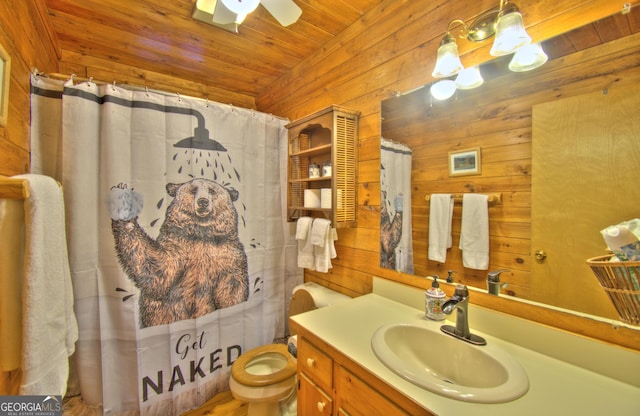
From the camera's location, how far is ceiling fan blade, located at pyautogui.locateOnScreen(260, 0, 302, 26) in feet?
3.86

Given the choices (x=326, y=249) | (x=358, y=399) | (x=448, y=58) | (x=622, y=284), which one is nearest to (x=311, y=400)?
(x=358, y=399)

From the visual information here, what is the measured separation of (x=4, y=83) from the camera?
3.22 feet

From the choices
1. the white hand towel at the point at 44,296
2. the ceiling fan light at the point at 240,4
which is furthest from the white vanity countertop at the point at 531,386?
the ceiling fan light at the point at 240,4

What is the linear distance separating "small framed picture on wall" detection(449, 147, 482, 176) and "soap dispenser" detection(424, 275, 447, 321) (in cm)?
48

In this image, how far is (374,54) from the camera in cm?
154

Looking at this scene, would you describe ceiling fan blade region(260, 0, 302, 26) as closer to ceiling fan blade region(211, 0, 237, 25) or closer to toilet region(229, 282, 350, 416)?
ceiling fan blade region(211, 0, 237, 25)

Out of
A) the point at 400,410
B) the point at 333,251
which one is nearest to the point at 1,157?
the point at 333,251

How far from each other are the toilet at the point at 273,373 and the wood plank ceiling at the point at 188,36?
1.75 metres

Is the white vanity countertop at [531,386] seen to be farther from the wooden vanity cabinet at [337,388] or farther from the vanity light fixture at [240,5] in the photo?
the vanity light fixture at [240,5]

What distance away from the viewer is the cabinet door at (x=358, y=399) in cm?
78

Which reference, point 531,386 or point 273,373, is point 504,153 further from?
point 273,373

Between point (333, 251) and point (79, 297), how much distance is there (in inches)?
A: 55.4

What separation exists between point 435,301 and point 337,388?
0.53 m

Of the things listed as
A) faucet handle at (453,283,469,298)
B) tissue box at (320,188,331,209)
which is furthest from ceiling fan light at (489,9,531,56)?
tissue box at (320,188,331,209)
